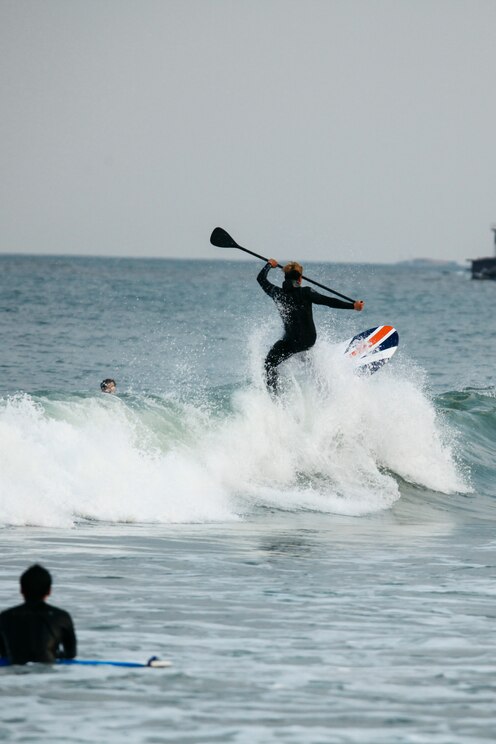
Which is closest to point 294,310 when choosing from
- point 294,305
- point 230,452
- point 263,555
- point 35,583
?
point 294,305

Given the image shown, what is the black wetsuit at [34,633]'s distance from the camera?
7.24 metres

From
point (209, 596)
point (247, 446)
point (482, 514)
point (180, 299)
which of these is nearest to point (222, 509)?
point (247, 446)

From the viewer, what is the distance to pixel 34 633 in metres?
7.29

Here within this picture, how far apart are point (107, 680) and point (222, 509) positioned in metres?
6.88

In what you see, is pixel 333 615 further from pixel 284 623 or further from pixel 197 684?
pixel 197 684

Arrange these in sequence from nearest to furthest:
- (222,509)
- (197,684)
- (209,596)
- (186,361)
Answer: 1. (197,684)
2. (209,596)
3. (222,509)
4. (186,361)

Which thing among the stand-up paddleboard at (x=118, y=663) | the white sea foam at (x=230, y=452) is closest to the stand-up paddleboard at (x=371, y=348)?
the white sea foam at (x=230, y=452)

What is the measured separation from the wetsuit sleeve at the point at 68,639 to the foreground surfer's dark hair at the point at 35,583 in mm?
205

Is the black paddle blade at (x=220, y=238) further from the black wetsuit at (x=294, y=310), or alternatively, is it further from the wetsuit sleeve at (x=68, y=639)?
the wetsuit sleeve at (x=68, y=639)

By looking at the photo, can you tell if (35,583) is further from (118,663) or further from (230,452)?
(230,452)

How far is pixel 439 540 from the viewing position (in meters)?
12.9

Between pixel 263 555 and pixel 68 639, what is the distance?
415cm

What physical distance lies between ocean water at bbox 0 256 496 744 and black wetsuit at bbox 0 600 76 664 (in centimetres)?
12

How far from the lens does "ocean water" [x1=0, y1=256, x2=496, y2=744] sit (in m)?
6.93
